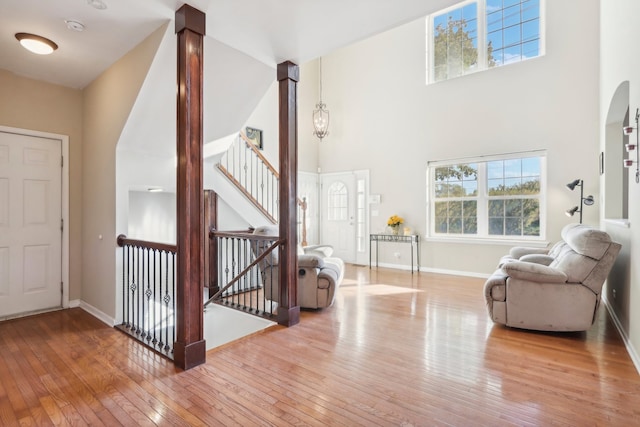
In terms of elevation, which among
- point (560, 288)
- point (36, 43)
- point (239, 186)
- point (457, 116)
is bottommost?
point (560, 288)

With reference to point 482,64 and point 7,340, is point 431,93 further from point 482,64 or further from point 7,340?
point 7,340

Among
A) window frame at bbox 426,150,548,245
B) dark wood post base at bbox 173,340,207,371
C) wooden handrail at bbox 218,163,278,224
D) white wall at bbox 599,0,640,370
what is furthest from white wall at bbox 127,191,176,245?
white wall at bbox 599,0,640,370

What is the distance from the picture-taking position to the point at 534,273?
10.4ft

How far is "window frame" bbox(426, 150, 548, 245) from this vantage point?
17.6ft

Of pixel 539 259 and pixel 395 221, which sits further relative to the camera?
pixel 395 221

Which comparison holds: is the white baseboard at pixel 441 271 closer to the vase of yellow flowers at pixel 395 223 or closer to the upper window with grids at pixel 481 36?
the vase of yellow flowers at pixel 395 223

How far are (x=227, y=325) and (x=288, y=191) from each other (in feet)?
5.50

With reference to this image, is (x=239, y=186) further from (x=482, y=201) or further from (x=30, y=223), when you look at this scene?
(x=482, y=201)

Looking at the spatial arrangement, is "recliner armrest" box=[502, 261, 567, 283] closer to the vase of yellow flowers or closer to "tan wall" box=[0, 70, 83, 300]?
the vase of yellow flowers

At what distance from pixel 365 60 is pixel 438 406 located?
6.98 meters

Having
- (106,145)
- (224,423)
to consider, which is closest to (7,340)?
(106,145)

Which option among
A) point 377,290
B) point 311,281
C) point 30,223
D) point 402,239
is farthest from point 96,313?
point 402,239

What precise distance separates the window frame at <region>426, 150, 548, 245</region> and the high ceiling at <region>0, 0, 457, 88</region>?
3.80m

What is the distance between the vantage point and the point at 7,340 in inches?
120
